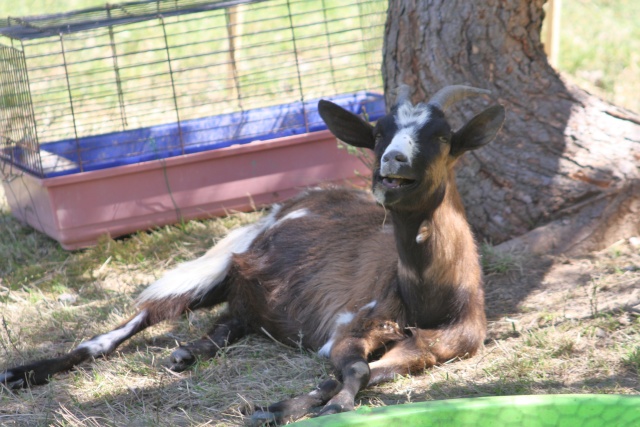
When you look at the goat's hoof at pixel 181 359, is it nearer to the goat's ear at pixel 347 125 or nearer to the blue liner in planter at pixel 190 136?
the goat's ear at pixel 347 125

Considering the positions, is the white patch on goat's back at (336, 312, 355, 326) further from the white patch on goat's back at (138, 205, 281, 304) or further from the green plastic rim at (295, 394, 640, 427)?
the green plastic rim at (295, 394, 640, 427)

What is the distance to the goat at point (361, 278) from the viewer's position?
3232mm

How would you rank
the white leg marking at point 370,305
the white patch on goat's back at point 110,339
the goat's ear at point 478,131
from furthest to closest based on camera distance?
the white patch on goat's back at point 110,339
the white leg marking at point 370,305
the goat's ear at point 478,131

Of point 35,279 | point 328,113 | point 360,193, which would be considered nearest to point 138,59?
point 35,279

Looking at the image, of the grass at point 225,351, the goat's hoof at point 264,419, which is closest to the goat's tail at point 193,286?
the grass at point 225,351

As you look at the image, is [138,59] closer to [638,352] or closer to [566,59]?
[566,59]

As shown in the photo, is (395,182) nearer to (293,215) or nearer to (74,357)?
(293,215)

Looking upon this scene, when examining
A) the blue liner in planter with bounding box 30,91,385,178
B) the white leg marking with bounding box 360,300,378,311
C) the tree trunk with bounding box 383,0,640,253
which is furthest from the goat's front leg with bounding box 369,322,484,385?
the blue liner in planter with bounding box 30,91,385,178

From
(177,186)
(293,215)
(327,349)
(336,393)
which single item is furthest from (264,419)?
(177,186)

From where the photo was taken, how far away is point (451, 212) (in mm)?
3477

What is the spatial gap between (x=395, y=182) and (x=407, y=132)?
0.21 m

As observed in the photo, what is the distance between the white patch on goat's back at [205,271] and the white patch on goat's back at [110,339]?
0.58 feet

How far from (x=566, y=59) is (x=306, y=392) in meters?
6.11

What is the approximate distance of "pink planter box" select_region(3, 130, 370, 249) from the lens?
5117mm
